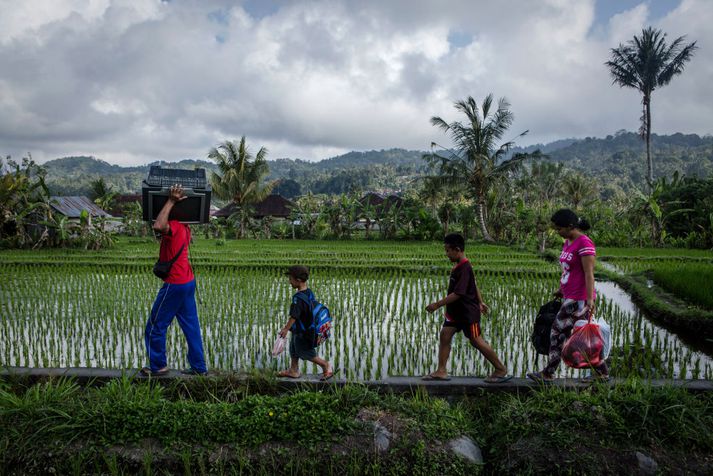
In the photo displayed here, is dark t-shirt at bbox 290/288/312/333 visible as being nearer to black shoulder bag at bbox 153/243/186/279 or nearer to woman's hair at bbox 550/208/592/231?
black shoulder bag at bbox 153/243/186/279

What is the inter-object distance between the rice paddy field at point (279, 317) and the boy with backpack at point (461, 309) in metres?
0.69

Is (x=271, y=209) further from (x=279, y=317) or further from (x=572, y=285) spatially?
(x=572, y=285)

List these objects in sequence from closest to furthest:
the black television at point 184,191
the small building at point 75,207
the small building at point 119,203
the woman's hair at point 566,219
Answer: the woman's hair at point 566,219, the black television at point 184,191, the small building at point 75,207, the small building at point 119,203

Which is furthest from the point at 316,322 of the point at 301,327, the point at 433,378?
the point at 433,378

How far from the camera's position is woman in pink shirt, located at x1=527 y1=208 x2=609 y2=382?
3564mm

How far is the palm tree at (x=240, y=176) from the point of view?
2583cm

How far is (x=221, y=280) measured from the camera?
10.0 metres

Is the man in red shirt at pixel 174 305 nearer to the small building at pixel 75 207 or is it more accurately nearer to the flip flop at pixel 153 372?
the flip flop at pixel 153 372

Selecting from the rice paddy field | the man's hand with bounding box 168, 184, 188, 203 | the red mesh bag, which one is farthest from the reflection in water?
the man's hand with bounding box 168, 184, 188, 203

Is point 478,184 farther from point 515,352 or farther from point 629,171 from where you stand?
point 629,171

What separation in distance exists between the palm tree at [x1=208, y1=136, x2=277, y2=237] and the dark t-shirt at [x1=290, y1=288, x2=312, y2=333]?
2225cm

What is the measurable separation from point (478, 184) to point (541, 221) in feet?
17.3

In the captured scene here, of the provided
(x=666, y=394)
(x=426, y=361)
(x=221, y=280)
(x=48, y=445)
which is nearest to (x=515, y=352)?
(x=426, y=361)

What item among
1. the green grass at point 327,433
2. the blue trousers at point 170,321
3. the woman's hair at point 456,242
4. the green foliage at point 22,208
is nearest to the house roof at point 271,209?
the green foliage at point 22,208
